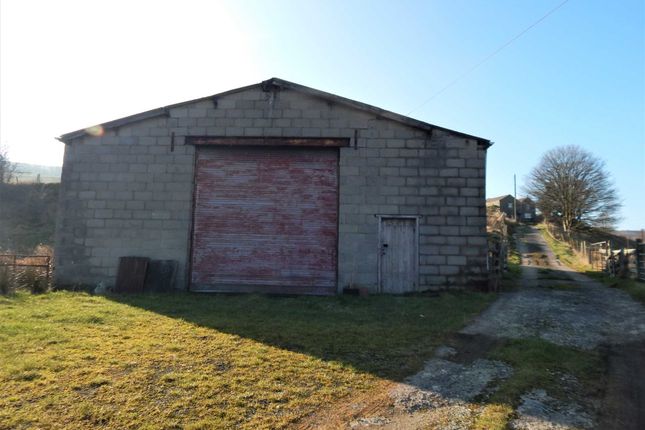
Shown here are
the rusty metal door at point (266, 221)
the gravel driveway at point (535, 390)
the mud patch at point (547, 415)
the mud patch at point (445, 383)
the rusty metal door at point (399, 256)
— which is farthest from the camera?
the rusty metal door at point (266, 221)

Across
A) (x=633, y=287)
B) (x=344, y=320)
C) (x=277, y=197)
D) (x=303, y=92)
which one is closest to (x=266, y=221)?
(x=277, y=197)

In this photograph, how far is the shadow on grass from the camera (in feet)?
19.2

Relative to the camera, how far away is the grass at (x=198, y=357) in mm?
3939

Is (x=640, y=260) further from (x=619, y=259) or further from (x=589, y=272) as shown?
(x=589, y=272)

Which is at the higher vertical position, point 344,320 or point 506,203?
point 506,203

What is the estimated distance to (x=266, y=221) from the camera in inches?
451

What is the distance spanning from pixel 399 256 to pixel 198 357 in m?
6.80

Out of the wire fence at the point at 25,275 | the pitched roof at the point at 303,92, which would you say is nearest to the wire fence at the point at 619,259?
the pitched roof at the point at 303,92

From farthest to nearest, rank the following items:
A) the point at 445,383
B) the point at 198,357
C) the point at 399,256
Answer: the point at 399,256 < the point at 198,357 < the point at 445,383

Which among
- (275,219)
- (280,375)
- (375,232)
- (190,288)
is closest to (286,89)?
(275,219)

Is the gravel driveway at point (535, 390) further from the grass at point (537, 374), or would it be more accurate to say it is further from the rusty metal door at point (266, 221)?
the rusty metal door at point (266, 221)

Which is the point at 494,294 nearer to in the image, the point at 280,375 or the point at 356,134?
the point at 356,134

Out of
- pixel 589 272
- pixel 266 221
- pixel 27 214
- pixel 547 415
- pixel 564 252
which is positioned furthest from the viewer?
pixel 564 252

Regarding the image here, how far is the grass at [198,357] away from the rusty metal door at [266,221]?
172 cm
